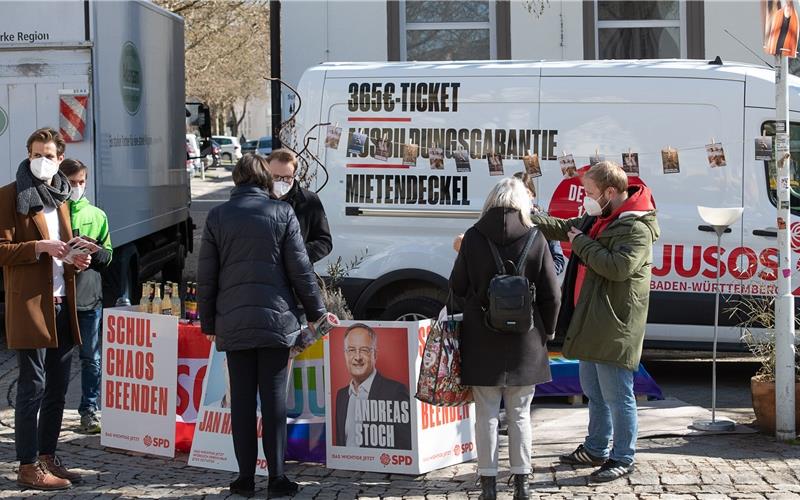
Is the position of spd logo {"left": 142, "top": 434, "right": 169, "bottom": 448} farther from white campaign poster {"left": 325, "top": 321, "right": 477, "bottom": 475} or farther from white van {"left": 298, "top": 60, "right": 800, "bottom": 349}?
white van {"left": 298, "top": 60, "right": 800, "bottom": 349}

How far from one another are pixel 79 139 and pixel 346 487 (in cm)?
476

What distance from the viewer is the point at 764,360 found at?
748 centimetres

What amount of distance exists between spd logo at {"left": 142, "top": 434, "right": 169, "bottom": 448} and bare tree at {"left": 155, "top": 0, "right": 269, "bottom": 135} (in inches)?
218

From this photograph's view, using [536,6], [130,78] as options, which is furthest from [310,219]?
[536,6]

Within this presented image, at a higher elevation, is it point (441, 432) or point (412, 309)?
point (412, 309)

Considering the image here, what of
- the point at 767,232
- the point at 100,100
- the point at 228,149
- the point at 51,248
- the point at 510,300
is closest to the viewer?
the point at 510,300

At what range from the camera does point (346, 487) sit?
6.34m

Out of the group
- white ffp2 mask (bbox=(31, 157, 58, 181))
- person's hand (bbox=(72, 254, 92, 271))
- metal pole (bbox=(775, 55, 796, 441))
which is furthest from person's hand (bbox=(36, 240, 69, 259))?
metal pole (bbox=(775, 55, 796, 441))

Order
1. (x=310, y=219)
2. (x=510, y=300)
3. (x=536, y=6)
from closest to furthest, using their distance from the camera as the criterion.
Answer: (x=510, y=300), (x=310, y=219), (x=536, y=6)

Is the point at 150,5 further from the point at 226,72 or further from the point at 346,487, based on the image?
the point at 226,72

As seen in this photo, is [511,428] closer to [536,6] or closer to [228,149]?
[536,6]

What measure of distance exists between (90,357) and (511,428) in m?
3.06

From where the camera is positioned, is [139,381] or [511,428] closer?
[511,428]

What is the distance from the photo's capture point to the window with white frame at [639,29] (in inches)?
524
